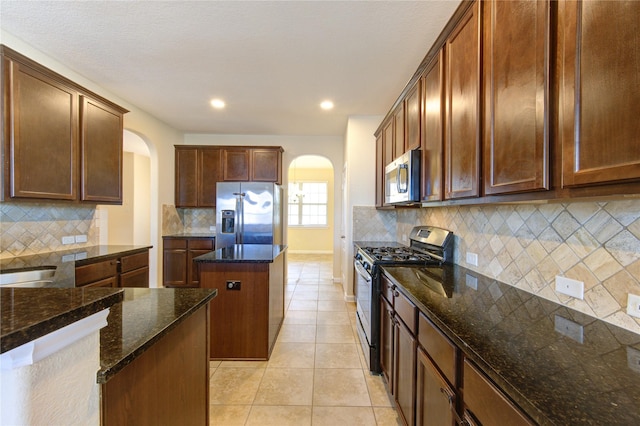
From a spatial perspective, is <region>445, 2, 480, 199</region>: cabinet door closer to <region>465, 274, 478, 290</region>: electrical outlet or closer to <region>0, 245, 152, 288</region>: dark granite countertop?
<region>465, 274, 478, 290</region>: electrical outlet

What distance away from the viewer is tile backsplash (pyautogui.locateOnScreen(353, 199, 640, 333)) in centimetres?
97

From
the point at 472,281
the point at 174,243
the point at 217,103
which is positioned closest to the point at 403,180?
the point at 472,281

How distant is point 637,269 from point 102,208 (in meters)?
4.32

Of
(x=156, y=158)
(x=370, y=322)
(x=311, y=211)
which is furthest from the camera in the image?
(x=311, y=211)

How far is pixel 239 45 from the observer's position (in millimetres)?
2270

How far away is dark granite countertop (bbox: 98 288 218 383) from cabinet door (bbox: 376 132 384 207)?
2.47 m

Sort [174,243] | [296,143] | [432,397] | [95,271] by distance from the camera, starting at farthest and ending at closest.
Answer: [296,143] → [174,243] → [95,271] → [432,397]

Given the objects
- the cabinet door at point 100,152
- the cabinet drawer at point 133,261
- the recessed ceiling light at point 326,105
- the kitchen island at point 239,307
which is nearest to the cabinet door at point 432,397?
the kitchen island at point 239,307

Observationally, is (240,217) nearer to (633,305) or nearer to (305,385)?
(305,385)

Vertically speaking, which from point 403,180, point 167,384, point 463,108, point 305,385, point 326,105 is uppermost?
point 326,105

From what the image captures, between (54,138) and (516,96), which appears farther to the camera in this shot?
(54,138)

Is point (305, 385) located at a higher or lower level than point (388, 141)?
lower

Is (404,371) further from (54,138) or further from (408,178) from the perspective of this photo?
(54,138)

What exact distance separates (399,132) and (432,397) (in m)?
2.15
